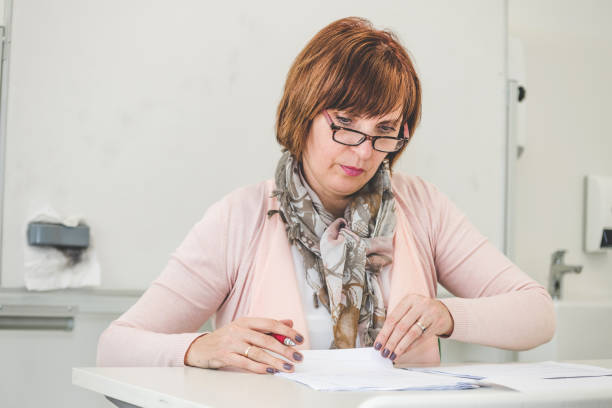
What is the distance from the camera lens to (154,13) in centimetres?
179

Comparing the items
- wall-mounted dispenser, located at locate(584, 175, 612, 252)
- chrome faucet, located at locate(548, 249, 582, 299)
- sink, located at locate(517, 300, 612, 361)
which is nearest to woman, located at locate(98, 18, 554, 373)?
sink, located at locate(517, 300, 612, 361)

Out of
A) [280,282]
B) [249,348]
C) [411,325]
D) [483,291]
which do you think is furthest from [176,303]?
[483,291]

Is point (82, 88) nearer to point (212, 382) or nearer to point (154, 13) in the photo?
point (154, 13)

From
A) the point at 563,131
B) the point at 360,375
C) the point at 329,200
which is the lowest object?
the point at 360,375

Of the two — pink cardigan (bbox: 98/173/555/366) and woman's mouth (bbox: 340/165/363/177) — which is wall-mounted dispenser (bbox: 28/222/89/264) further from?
woman's mouth (bbox: 340/165/363/177)

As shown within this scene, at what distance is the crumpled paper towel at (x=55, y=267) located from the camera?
64.2 inches

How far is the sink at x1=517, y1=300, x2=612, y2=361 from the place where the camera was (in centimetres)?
217

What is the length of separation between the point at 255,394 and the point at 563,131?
2124 mm

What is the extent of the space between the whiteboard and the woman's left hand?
0.84m

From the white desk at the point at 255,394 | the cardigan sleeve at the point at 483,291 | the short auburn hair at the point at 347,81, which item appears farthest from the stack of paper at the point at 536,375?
the short auburn hair at the point at 347,81

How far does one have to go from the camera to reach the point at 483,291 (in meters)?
1.43

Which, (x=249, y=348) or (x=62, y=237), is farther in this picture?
(x=62, y=237)

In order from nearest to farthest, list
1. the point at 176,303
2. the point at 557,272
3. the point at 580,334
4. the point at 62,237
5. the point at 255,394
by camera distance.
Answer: the point at 255,394
the point at 176,303
the point at 62,237
the point at 580,334
the point at 557,272

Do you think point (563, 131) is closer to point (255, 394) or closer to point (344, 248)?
point (344, 248)
